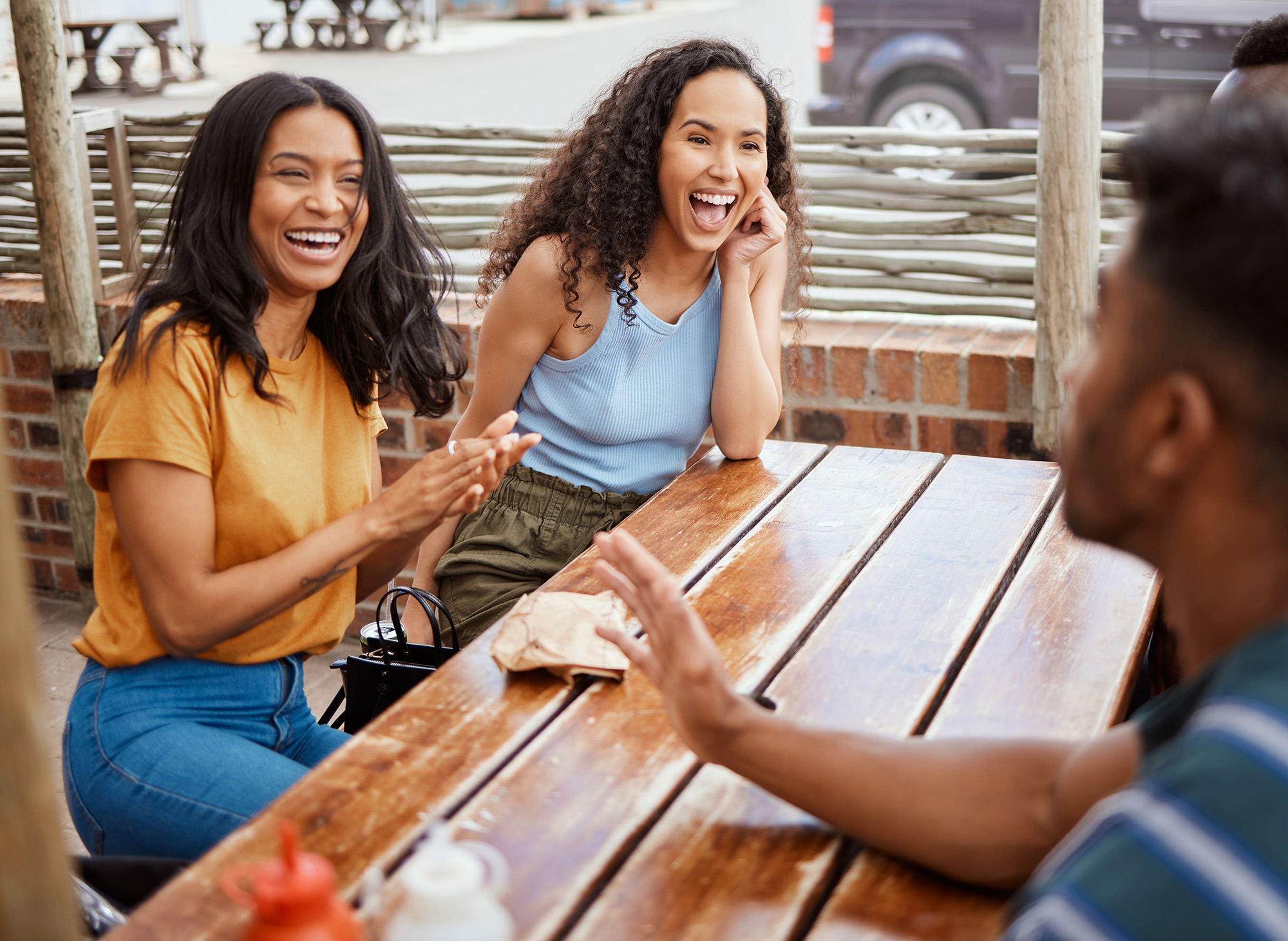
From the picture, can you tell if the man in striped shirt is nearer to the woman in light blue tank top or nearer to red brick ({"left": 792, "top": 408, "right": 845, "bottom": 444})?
the woman in light blue tank top

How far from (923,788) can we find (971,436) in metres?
2.22

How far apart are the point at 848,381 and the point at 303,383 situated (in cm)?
174

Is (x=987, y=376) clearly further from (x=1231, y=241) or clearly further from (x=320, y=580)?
(x=1231, y=241)

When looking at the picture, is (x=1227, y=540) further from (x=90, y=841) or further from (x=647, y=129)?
(x=647, y=129)

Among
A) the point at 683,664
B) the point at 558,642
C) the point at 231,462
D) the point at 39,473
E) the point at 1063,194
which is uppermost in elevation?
the point at 1063,194

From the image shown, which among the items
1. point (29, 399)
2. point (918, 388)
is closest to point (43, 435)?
point (29, 399)

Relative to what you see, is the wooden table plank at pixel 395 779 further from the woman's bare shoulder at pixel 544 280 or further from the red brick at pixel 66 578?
the red brick at pixel 66 578

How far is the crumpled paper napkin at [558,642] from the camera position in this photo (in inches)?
68.8

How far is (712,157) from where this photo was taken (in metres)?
2.71

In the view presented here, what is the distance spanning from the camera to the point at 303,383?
221 centimetres

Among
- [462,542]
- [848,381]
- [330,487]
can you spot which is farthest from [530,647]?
[848,381]

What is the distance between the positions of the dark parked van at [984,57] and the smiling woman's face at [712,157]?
13.1 ft

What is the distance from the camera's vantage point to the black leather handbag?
7.17ft

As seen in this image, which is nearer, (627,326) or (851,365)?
(627,326)
